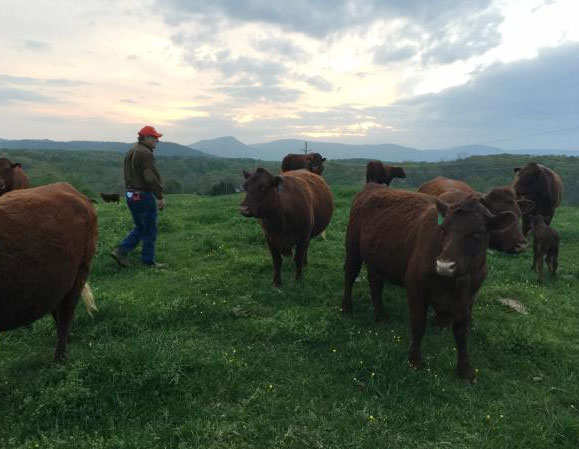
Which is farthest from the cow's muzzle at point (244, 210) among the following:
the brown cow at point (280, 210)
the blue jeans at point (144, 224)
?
the blue jeans at point (144, 224)

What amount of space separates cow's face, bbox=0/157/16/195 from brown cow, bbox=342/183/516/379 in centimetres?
994

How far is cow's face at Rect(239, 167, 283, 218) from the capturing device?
8.31 metres

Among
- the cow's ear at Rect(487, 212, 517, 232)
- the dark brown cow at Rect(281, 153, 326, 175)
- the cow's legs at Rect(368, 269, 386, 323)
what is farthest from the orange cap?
the dark brown cow at Rect(281, 153, 326, 175)

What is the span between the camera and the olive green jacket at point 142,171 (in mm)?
9281

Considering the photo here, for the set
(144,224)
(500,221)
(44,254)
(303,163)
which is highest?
(303,163)

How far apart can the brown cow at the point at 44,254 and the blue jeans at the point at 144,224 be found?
3454 millimetres

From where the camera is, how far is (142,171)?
30.7 ft

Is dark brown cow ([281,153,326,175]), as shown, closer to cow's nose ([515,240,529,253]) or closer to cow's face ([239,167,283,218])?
cow's face ([239,167,283,218])

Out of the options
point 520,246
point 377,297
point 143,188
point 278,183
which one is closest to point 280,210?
point 278,183

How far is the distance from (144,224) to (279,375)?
220 inches

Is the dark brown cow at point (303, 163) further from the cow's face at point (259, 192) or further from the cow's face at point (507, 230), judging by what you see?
the cow's face at point (507, 230)

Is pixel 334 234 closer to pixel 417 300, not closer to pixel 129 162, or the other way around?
pixel 129 162

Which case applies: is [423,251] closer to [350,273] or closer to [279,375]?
[350,273]

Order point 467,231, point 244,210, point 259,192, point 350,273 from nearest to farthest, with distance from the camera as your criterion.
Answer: point 467,231, point 350,273, point 244,210, point 259,192
